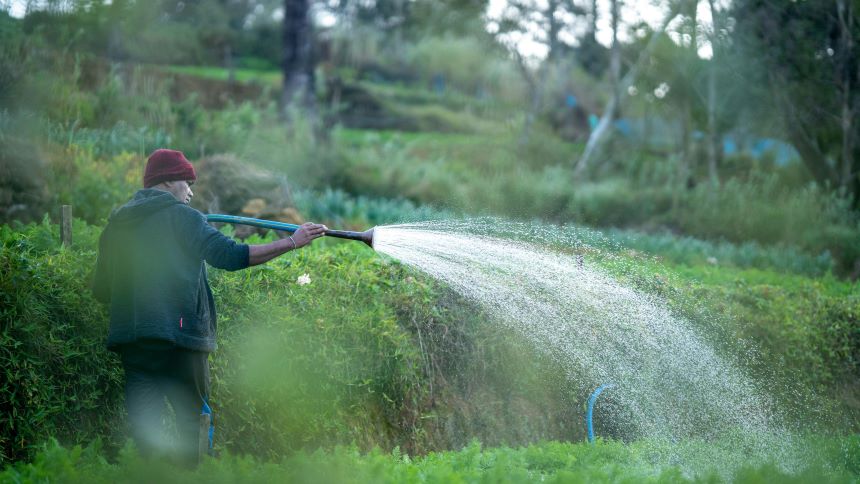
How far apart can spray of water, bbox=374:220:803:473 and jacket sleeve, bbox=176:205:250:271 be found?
210 cm

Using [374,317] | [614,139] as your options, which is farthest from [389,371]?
[614,139]

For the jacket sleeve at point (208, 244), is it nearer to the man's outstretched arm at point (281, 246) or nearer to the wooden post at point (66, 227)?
the man's outstretched arm at point (281, 246)

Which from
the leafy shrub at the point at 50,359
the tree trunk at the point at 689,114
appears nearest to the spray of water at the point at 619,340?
the leafy shrub at the point at 50,359

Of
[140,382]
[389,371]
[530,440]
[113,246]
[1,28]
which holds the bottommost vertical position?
[530,440]

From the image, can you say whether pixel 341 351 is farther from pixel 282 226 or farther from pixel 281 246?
pixel 281 246

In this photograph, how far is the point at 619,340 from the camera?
7.04 m

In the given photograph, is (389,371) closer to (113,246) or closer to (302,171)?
(113,246)

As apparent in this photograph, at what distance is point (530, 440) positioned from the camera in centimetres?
668

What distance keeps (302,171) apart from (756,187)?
7655mm

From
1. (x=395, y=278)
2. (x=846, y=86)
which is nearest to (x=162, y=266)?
(x=395, y=278)

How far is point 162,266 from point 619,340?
3.95 metres

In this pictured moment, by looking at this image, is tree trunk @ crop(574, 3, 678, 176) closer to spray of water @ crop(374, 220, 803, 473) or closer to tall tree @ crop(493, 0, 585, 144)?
tall tree @ crop(493, 0, 585, 144)

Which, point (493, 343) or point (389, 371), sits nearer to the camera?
point (389, 371)

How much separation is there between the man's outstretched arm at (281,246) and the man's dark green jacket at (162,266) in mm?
55
